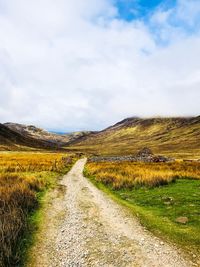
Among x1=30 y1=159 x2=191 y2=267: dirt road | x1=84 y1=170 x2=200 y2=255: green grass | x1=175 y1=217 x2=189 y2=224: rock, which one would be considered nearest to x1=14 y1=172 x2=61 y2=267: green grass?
x1=30 y1=159 x2=191 y2=267: dirt road

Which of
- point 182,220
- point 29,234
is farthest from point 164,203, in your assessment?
point 29,234

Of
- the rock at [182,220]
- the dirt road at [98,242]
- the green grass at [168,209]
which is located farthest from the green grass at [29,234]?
the rock at [182,220]

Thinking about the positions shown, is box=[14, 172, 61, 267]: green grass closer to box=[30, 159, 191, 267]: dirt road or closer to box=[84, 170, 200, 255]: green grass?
box=[30, 159, 191, 267]: dirt road

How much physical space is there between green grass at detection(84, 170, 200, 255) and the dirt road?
75 centimetres

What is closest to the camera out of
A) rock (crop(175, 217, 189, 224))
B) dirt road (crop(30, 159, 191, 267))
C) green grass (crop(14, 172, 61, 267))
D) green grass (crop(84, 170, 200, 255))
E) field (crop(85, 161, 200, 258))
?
dirt road (crop(30, 159, 191, 267))

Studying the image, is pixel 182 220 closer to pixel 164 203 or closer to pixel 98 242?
pixel 164 203

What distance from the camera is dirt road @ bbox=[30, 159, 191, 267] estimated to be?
1090 centimetres

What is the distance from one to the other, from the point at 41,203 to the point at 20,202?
249 cm

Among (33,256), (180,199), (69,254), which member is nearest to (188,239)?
(69,254)

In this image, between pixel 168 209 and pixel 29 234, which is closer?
pixel 29 234

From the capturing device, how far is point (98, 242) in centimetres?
1280

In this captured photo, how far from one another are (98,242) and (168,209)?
23.4ft

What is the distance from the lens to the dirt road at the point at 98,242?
10898 mm

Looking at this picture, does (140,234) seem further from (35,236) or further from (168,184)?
(168,184)
